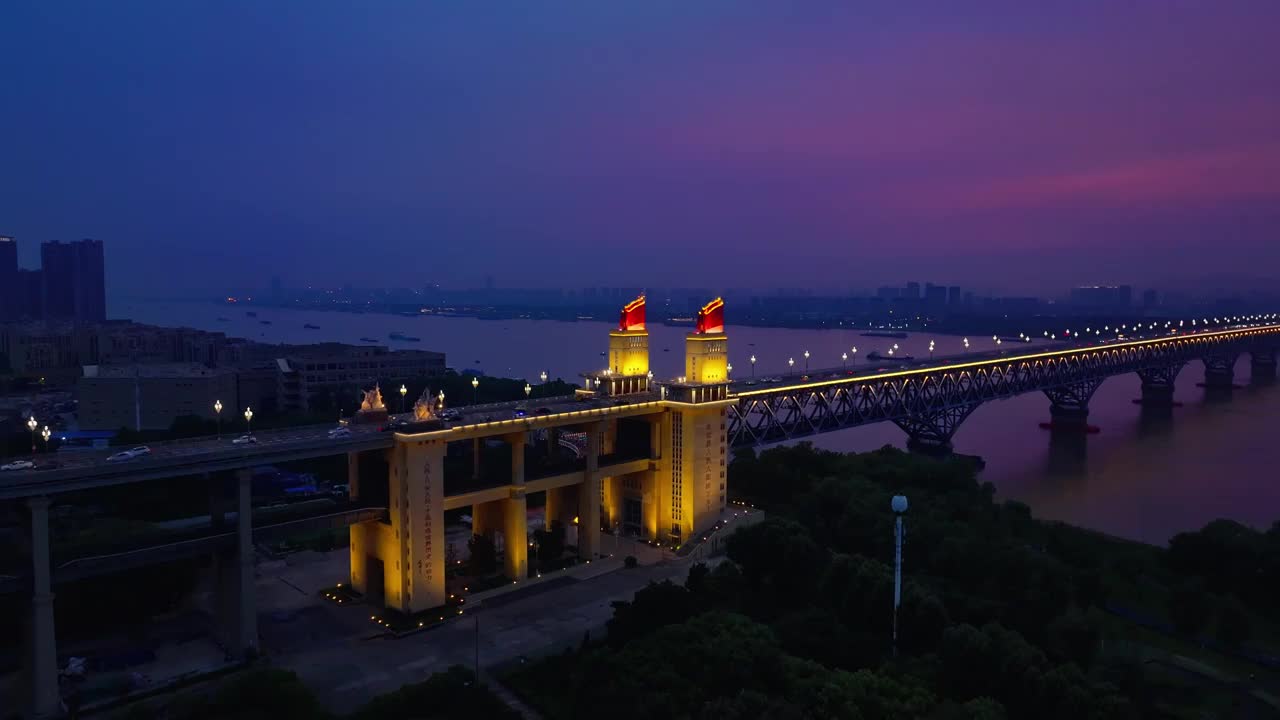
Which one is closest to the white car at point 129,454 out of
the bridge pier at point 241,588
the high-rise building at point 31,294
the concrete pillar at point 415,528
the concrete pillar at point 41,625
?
the concrete pillar at point 41,625

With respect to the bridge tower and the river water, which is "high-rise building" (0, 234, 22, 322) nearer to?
the river water

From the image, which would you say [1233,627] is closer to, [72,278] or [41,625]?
[41,625]

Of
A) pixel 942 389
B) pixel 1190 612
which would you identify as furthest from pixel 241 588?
pixel 942 389

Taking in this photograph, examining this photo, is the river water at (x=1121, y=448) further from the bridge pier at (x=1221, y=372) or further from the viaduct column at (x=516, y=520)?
the viaduct column at (x=516, y=520)

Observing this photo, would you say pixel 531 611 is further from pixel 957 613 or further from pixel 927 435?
pixel 927 435

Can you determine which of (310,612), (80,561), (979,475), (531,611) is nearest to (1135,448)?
(979,475)

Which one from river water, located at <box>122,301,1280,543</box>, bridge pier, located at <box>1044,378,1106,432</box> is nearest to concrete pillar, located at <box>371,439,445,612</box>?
river water, located at <box>122,301,1280,543</box>
